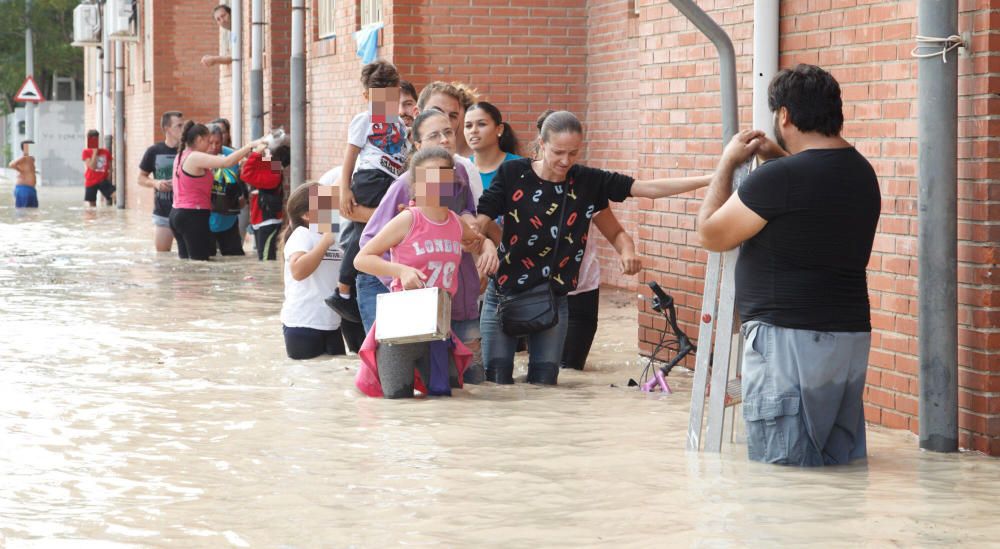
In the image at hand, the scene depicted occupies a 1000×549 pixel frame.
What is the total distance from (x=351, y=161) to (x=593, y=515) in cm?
425

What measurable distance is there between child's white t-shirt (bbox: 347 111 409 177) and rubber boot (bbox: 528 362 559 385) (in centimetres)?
150

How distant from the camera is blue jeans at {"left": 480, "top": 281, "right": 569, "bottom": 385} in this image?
8.24 m

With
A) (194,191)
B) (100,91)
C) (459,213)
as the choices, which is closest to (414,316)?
(459,213)

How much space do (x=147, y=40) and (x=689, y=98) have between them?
2291 cm

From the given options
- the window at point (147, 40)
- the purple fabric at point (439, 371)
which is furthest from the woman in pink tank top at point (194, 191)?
the window at point (147, 40)

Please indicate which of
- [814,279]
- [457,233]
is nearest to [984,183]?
[814,279]

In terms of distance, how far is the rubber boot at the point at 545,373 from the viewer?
27.3 feet

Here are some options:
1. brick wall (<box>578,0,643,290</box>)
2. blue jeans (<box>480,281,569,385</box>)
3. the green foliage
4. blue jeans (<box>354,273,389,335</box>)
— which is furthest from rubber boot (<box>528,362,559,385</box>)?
the green foliage

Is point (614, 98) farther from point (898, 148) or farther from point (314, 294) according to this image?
point (898, 148)

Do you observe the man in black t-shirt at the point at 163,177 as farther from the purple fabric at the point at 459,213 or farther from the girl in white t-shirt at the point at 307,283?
the purple fabric at the point at 459,213

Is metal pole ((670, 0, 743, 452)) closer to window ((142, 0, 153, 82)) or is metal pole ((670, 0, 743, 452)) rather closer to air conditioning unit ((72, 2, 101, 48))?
window ((142, 0, 153, 82))

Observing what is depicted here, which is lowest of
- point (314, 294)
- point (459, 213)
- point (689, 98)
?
point (314, 294)

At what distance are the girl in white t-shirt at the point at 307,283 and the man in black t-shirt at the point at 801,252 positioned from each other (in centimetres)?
370

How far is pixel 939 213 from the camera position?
20.4ft
